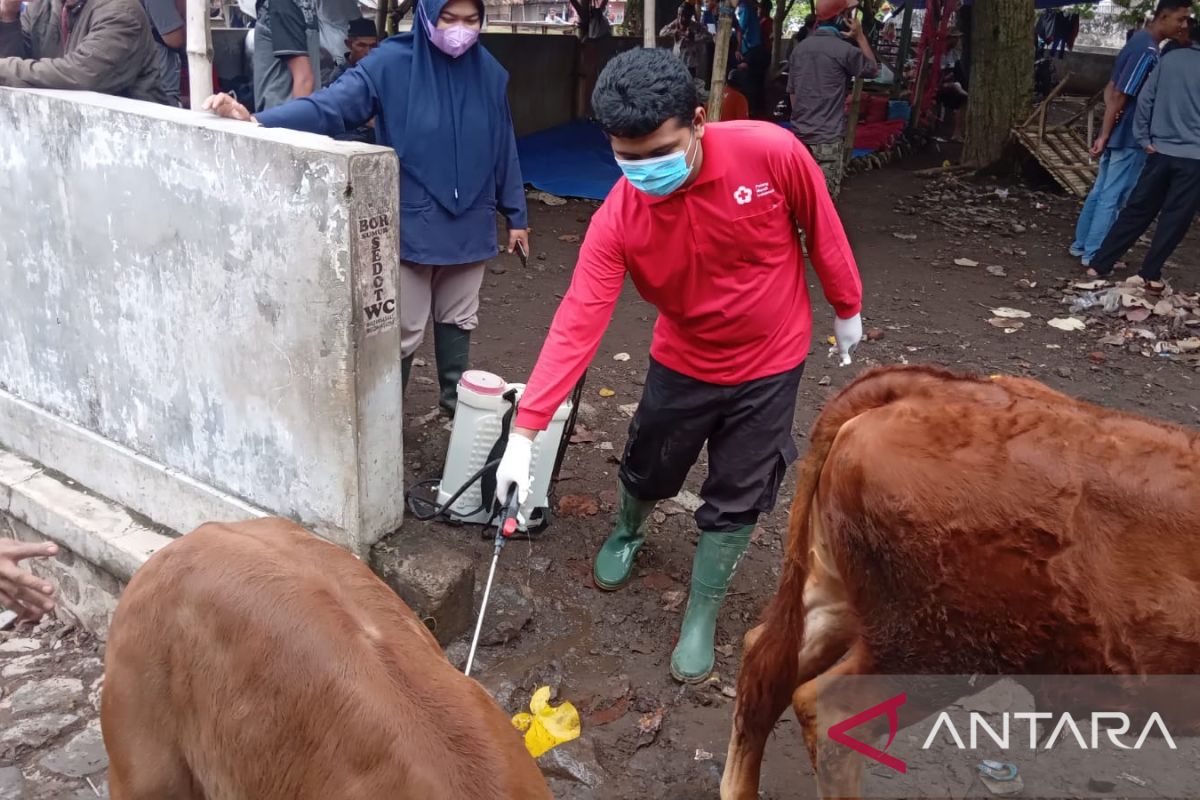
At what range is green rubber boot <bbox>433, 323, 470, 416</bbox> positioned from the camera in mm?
5074

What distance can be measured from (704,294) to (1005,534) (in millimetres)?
1359

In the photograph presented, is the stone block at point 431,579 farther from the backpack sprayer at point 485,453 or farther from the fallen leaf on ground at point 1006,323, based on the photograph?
the fallen leaf on ground at point 1006,323

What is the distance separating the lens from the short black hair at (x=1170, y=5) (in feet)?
25.0

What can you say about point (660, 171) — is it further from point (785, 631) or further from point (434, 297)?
point (434, 297)

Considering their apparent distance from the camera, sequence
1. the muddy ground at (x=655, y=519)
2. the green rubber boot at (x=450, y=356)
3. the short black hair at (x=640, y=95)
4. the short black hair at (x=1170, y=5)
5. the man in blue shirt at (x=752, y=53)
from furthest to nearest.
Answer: the man in blue shirt at (x=752, y=53) → the short black hair at (x=1170, y=5) → the green rubber boot at (x=450, y=356) → the muddy ground at (x=655, y=519) → the short black hair at (x=640, y=95)

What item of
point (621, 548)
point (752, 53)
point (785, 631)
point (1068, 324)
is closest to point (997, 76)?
point (752, 53)

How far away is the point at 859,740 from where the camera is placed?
270 cm

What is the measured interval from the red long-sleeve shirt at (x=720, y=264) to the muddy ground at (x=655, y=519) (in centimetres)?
114

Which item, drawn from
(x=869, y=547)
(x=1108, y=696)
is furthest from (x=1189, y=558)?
(x=869, y=547)

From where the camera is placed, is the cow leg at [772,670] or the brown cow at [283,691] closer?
the brown cow at [283,691]

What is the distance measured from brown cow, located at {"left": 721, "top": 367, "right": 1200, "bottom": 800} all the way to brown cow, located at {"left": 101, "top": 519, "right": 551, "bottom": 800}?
3.33ft

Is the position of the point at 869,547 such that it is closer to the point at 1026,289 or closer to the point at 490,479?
the point at 490,479

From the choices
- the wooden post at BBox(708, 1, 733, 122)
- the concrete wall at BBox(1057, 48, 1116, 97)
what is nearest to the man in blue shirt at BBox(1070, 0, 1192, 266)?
the wooden post at BBox(708, 1, 733, 122)

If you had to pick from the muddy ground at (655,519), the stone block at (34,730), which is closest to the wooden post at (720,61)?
the muddy ground at (655,519)
